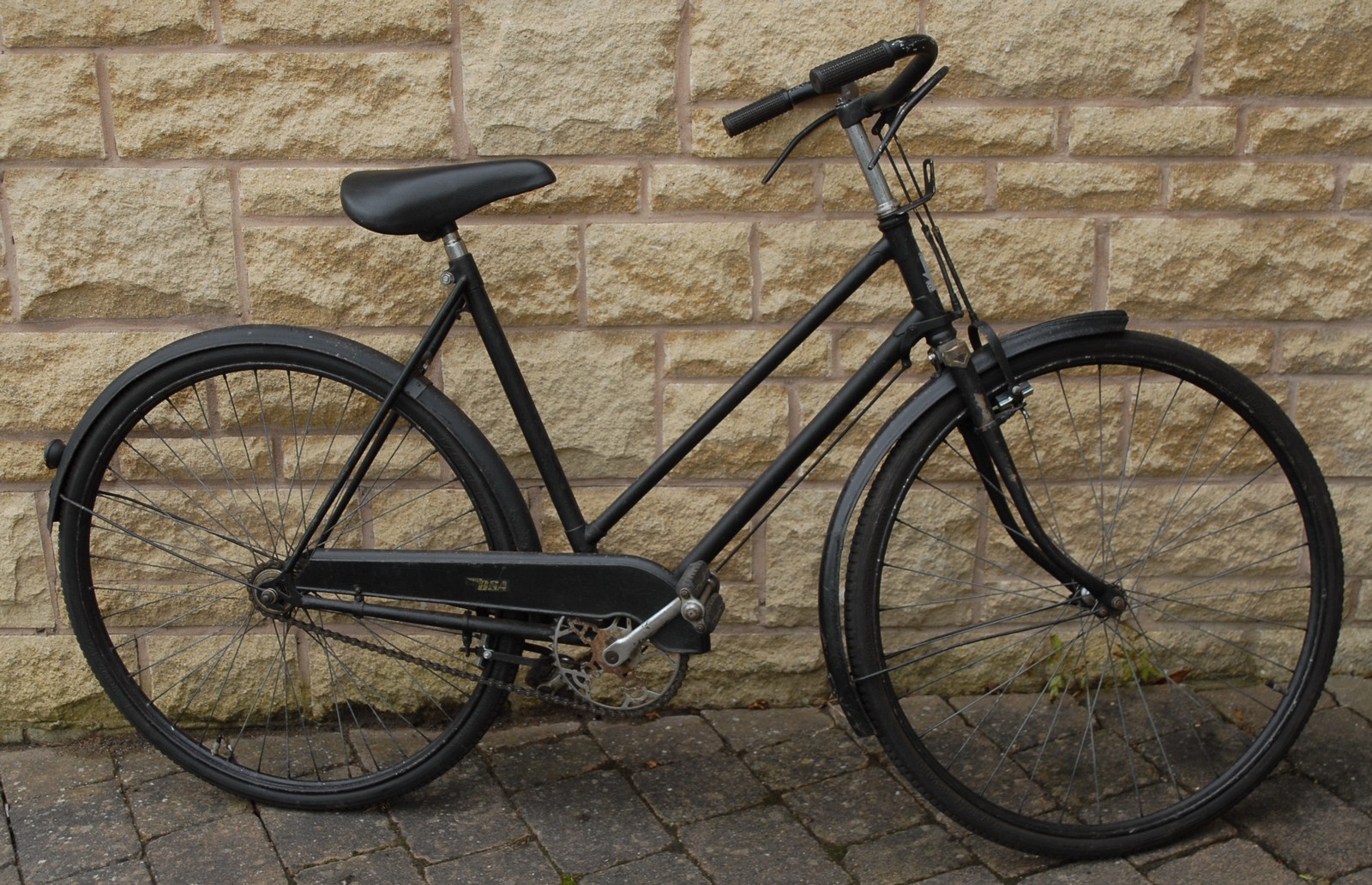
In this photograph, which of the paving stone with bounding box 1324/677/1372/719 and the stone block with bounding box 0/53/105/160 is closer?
the stone block with bounding box 0/53/105/160

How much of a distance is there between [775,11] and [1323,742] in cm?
218

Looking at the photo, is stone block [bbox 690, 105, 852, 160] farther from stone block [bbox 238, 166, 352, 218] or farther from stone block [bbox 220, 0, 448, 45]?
stone block [bbox 238, 166, 352, 218]

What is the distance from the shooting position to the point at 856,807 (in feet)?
10.4

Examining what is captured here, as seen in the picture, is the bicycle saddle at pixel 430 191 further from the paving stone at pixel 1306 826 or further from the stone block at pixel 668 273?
the paving stone at pixel 1306 826

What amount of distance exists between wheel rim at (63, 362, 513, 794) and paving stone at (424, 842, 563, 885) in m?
0.28

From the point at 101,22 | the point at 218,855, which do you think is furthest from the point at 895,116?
the point at 218,855

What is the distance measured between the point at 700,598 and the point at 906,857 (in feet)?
2.34

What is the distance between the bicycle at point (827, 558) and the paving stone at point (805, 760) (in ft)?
0.71

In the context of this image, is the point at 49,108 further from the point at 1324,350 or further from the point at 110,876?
the point at 1324,350

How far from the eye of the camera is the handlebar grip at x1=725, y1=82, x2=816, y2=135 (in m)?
2.84

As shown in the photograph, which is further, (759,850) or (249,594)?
(249,594)

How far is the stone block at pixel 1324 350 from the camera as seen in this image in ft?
11.2

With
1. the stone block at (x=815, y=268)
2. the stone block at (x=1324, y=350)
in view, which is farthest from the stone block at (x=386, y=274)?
the stone block at (x=1324, y=350)

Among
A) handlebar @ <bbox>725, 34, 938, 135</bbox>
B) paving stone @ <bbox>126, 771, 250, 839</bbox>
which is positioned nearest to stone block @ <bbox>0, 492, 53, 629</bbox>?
paving stone @ <bbox>126, 771, 250, 839</bbox>
